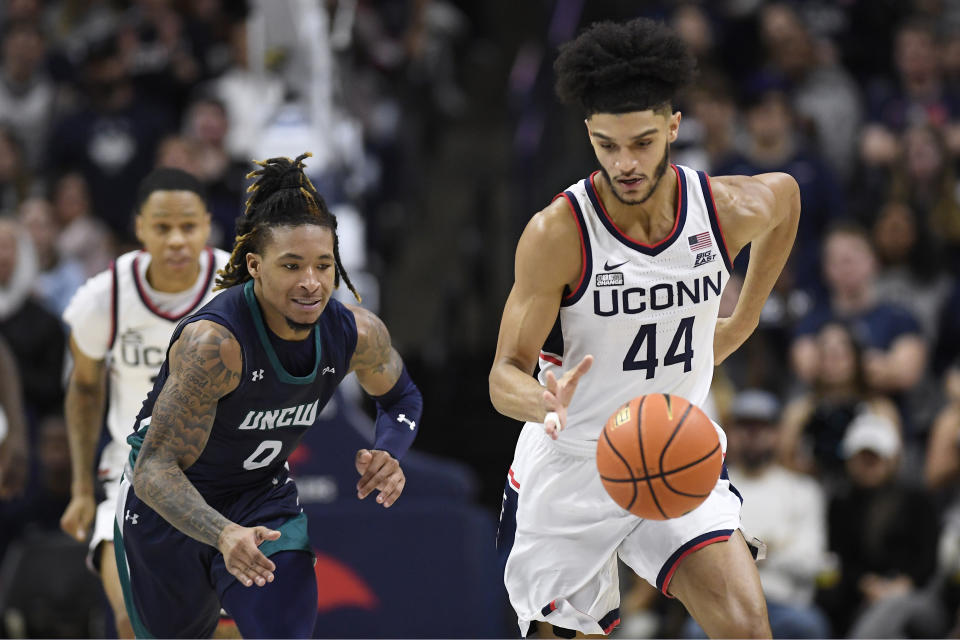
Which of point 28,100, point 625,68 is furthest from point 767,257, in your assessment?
point 28,100

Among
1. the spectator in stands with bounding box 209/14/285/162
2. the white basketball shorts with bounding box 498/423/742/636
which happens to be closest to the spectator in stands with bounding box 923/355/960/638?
the white basketball shorts with bounding box 498/423/742/636

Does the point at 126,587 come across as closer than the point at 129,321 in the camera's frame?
Yes

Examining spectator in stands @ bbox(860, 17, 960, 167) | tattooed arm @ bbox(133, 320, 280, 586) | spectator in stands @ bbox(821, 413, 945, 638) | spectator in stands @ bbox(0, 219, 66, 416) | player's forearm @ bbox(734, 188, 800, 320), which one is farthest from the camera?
spectator in stands @ bbox(860, 17, 960, 167)

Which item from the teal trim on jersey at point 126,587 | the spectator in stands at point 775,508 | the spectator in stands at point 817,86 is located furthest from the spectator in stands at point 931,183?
the teal trim on jersey at point 126,587

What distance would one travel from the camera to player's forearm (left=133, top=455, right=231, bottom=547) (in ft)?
14.3

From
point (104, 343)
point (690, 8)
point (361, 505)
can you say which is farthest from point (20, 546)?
point (690, 8)

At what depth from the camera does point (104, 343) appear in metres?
5.91

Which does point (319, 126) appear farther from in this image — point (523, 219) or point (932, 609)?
point (932, 609)

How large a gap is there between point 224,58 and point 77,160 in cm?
163

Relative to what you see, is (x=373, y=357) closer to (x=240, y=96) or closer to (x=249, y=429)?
(x=249, y=429)

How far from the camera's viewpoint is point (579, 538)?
4.83 meters

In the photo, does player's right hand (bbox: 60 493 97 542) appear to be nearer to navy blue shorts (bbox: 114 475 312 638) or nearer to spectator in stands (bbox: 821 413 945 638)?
navy blue shorts (bbox: 114 475 312 638)

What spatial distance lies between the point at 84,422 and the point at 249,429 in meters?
1.57

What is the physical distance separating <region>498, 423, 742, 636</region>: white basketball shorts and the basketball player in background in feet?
1.70
